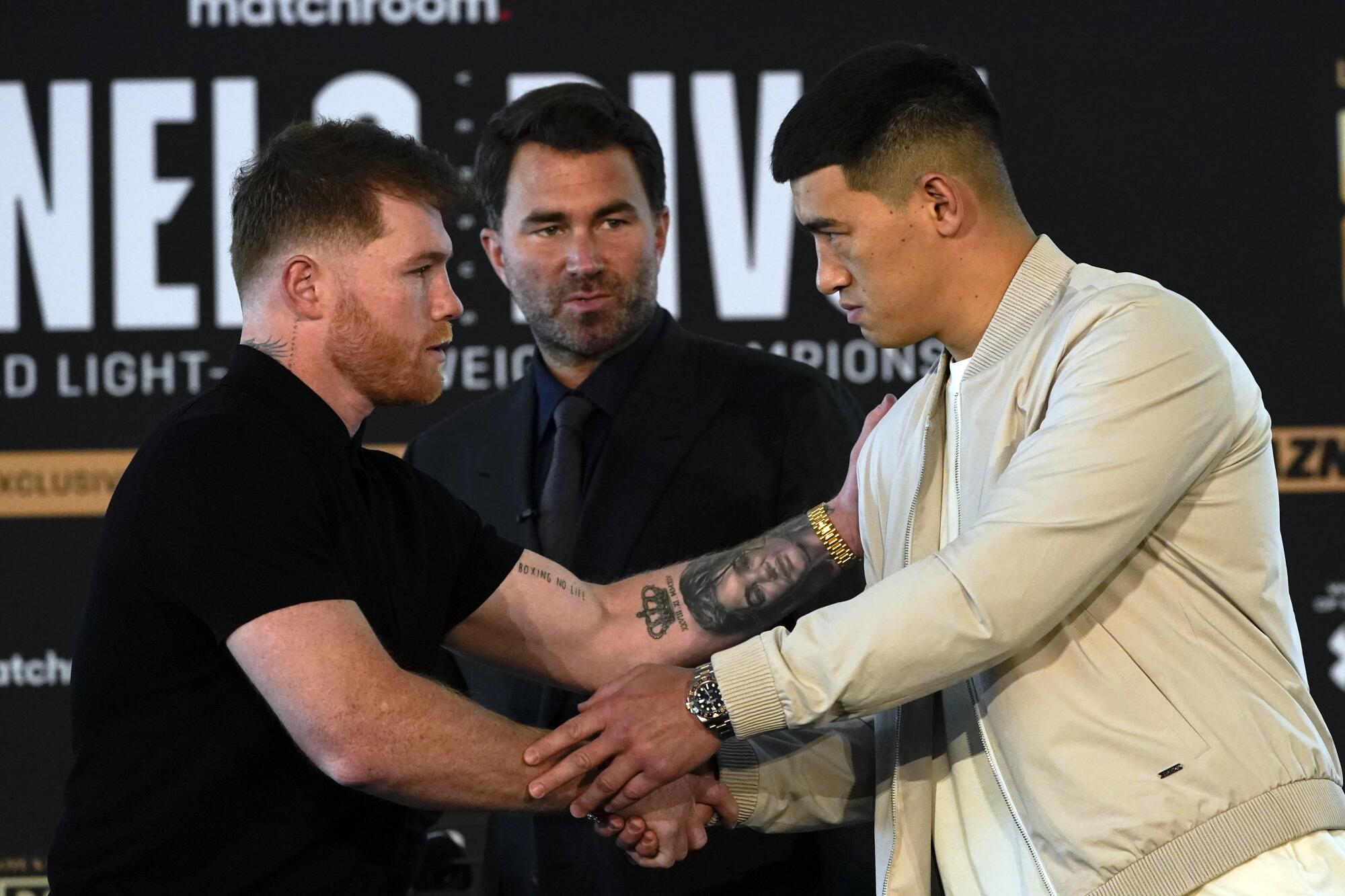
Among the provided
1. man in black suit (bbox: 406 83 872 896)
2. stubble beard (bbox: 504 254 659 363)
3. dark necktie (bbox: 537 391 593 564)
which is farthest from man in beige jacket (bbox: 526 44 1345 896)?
stubble beard (bbox: 504 254 659 363)

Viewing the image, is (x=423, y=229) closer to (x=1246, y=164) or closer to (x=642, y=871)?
(x=642, y=871)

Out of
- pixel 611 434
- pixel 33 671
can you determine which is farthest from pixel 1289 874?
pixel 33 671

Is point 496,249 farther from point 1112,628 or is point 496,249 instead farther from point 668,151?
point 1112,628

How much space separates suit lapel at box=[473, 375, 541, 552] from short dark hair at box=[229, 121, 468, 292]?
2.69ft

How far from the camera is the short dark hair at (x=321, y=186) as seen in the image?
7.04ft

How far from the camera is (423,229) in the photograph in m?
2.21

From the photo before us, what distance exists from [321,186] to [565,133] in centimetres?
96

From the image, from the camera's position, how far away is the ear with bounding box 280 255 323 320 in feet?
6.98

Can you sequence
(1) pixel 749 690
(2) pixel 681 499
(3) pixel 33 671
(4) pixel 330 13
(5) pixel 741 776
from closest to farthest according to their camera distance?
(1) pixel 749 690, (5) pixel 741 776, (2) pixel 681 499, (3) pixel 33 671, (4) pixel 330 13

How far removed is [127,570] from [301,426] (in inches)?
11.6

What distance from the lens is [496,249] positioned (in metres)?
3.18

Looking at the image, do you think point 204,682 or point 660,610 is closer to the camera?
point 204,682

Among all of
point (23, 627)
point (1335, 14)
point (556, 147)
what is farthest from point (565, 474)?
point (1335, 14)

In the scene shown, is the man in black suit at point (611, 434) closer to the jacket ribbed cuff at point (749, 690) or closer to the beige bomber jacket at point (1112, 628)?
the jacket ribbed cuff at point (749, 690)
